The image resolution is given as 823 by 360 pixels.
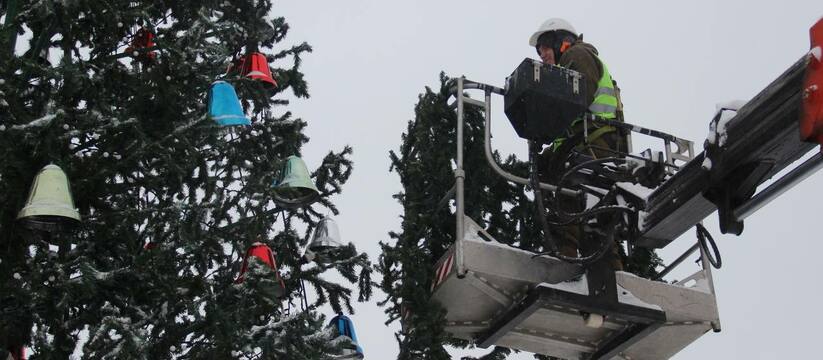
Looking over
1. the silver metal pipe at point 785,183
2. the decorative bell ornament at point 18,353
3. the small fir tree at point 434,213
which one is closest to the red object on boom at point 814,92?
the silver metal pipe at point 785,183

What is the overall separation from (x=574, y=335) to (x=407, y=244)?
1.54 meters

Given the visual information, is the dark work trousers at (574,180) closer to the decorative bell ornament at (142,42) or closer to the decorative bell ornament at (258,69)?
the decorative bell ornament at (258,69)

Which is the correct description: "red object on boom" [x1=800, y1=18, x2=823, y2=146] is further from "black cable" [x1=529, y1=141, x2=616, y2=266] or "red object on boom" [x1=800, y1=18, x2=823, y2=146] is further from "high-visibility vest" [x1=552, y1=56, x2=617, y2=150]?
"high-visibility vest" [x1=552, y1=56, x2=617, y2=150]

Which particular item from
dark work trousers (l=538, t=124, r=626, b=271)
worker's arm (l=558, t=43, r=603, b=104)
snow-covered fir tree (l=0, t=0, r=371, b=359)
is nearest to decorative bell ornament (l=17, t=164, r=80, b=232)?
snow-covered fir tree (l=0, t=0, r=371, b=359)

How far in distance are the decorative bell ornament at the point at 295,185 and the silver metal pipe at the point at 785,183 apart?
344 cm

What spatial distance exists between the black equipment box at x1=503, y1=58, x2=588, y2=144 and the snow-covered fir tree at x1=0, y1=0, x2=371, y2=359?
1.37m

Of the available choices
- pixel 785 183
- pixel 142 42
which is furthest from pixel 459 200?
pixel 785 183

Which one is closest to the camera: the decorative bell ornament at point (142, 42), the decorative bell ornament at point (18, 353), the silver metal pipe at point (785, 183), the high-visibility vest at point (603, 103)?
the silver metal pipe at point (785, 183)

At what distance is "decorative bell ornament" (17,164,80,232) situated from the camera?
27.7 feet

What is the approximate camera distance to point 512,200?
1210 centimetres

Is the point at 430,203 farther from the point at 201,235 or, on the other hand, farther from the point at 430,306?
the point at 201,235

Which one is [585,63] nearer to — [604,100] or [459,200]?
[604,100]

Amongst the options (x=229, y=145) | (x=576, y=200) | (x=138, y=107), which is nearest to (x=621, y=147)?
(x=576, y=200)

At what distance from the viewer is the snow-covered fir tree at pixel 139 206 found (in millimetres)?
8680
